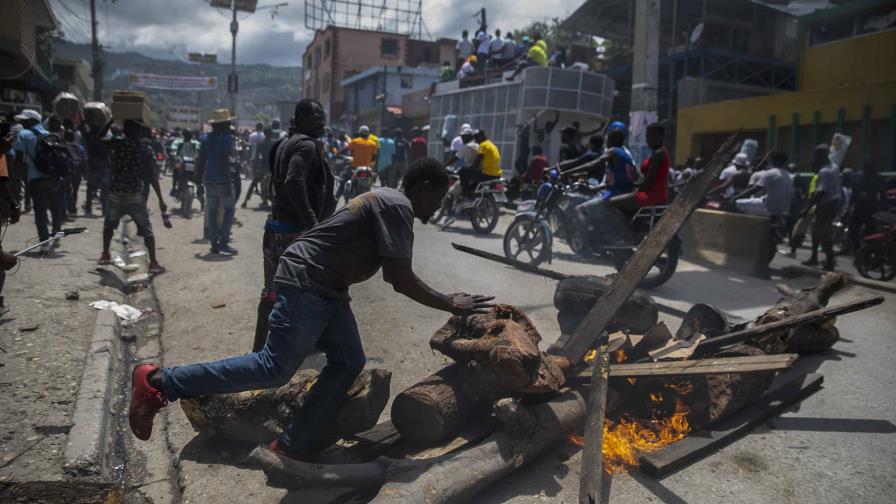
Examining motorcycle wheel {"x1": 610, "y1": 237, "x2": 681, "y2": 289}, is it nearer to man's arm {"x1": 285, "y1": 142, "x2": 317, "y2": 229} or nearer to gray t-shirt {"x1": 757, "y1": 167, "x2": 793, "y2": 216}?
gray t-shirt {"x1": 757, "y1": 167, "x2": 793, "y2": 216}

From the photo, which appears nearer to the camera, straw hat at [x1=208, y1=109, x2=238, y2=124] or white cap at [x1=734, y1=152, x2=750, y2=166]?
straw hat at [x1=208, y1=109, x2=238, y2=124]

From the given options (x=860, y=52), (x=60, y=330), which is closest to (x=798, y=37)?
(x=860, y=52)

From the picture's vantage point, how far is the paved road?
319 cm

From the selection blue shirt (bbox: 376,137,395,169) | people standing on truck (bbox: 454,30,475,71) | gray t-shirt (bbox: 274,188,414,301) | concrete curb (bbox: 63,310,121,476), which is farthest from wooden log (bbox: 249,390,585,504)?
people standing on truck (bbox: 454,30,475,71)

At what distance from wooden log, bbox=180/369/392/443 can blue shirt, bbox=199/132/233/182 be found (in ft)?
17.5

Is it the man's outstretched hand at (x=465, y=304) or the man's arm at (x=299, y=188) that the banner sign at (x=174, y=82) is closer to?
the man's arm at (x=299, y=188)

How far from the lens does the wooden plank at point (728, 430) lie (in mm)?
3332

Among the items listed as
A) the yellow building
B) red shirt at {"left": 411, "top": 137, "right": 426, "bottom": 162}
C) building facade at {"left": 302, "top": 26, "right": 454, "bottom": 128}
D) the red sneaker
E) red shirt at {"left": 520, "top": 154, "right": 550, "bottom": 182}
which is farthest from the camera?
building facade at {"left": 302, "top": 26, "right": 454, "bottom": 128}

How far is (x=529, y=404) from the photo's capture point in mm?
3416

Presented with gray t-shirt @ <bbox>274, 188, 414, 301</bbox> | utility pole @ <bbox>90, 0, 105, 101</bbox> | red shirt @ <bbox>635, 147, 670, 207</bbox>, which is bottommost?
gray t-shirt @ <bbox>274, 188, 414, 301</bbox>

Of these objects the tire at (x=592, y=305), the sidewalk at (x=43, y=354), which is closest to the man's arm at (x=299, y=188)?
the sidewalk at (x=43, y=354)

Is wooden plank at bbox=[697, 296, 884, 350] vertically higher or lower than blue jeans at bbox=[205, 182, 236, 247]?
lower

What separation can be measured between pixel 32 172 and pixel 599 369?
7.63m

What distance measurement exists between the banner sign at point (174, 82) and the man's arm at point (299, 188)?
199 feet
